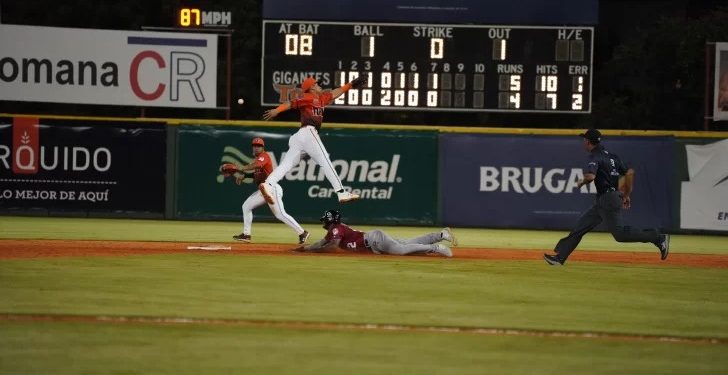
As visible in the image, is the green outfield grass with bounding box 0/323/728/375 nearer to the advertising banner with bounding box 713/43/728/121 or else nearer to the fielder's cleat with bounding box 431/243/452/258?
the fielder's cleat with bounding box 431/243/452/258

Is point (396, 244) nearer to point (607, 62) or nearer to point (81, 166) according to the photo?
point (81, 166)

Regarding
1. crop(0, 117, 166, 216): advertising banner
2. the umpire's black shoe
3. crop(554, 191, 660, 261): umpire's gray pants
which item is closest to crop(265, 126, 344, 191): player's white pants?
the umpire's black shoe

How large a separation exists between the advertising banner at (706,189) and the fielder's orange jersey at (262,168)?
957cm

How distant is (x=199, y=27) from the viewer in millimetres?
23250

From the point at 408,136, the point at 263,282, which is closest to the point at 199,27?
the point at 408,136

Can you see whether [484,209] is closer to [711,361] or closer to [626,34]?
[711,361]

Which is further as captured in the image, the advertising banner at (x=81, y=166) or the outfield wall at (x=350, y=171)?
the advertising banner at (x=81, y=166)

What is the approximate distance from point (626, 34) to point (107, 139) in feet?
102

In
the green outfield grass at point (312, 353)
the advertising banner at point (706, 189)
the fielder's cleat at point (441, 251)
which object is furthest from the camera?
the advertising banner at point (706, 189)

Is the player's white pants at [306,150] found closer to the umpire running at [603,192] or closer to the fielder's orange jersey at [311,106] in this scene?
the fielder's orange jersey at [311,106]

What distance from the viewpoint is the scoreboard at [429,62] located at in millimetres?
21891

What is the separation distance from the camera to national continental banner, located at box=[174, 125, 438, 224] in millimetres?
22781

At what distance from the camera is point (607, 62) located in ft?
152

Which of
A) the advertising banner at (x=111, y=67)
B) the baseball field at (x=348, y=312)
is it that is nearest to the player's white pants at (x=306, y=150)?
the baseball field at (x=348, y=312)
